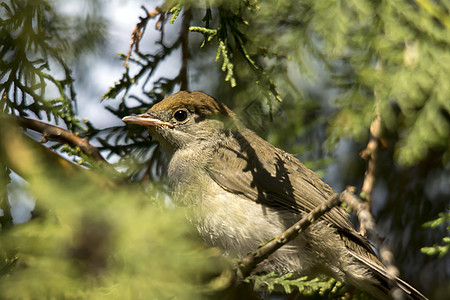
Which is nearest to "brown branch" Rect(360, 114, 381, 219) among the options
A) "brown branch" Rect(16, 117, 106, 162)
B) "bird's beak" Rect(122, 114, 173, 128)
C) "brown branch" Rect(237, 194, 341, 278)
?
"brown branch" Rect(237, 194, 341, 278)

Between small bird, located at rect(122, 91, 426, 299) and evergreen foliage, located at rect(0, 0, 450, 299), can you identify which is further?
small bird, located at rect(122, 91, 426, 299)

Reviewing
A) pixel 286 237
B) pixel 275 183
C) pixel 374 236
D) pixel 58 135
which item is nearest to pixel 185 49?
pixel 58 135

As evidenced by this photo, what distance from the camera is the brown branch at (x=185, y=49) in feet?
14.5

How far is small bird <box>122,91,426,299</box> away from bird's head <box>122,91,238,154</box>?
0.04 ft

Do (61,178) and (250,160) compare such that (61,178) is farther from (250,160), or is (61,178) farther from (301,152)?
(301,152)

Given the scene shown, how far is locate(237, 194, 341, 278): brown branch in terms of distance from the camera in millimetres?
2316

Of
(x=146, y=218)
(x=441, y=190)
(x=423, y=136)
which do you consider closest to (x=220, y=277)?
(x=146, y=218)

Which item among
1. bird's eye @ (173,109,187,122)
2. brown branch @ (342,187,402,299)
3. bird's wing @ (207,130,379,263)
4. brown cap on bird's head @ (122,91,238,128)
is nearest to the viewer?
brown branch @ (342,187,402,299)

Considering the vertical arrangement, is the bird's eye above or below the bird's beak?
above

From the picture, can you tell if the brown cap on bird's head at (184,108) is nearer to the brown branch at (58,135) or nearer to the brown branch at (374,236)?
the brown branch at (58,135)

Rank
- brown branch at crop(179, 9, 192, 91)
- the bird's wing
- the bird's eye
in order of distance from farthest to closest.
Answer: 1. brown branch at crop(179, 9, 192, 91)
2. the bird's eye
3. the bird's wing

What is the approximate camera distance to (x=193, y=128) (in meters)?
4.33

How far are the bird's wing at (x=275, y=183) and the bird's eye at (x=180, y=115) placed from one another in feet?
1.50

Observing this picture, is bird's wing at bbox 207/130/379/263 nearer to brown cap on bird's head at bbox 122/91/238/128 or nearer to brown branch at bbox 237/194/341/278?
brown cap on bird's head at bbox 122/91/238/128
